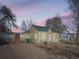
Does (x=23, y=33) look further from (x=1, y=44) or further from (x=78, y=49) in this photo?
(x=78, y=49)

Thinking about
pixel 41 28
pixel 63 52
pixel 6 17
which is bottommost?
pixel 63 52

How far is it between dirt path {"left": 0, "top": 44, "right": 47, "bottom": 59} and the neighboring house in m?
0.10

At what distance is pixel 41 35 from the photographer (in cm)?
231

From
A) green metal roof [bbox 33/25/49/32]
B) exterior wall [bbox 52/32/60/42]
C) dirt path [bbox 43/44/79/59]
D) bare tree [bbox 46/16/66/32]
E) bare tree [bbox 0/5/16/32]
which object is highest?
bare tree [bbox 0/5/16/32]

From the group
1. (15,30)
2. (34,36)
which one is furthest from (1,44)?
(34,36)

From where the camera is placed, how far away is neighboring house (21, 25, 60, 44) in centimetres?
230

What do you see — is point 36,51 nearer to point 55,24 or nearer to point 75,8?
point 55,24

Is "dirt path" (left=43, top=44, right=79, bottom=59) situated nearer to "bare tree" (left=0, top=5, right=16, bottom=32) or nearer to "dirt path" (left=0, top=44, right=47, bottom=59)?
"dirt path" (left=0, top=44, right=47, bottom=59)

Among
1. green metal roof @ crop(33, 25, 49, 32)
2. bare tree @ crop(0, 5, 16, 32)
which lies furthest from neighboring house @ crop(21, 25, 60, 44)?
bare tree @ crop(0, 5, 16, 32)

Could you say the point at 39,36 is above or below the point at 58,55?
above

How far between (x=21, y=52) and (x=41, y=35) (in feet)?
0.97

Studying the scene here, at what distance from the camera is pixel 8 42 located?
7.47 feet

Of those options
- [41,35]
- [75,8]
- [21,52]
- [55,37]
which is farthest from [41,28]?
[75,8]

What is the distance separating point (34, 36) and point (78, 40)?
509 millimetres
